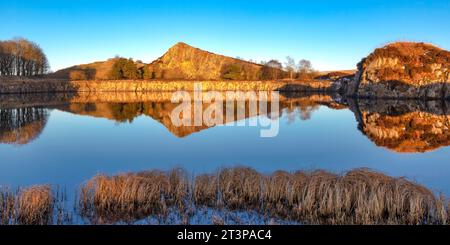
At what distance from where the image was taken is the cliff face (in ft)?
472

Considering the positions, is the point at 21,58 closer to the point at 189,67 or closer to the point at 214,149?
the point at 189,67

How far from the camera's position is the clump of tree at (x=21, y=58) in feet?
334

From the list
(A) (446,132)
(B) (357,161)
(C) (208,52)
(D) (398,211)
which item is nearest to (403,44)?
(A) (446,132)

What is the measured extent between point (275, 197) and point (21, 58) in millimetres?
111846

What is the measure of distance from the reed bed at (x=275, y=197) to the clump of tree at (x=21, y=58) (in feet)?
348

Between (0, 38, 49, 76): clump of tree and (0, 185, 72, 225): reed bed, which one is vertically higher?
(0, 38, 49, 76): clump of tree

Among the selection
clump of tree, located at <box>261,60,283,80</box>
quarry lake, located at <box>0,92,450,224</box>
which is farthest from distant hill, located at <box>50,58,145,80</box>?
quarry lake, located at <box>0,92,450,224</box>

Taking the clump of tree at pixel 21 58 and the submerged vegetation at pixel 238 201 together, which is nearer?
the submerged vegetation at pixel 238 201

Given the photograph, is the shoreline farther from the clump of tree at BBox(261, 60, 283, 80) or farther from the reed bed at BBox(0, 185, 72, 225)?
the reed bed at BBox(0, 185, 72, 225)

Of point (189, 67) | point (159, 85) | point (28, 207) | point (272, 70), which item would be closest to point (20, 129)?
point (28, 207)

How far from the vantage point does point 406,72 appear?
60875 millimetres

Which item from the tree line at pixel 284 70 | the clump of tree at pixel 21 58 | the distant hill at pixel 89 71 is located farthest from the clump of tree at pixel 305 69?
the clump of tree at pixel 21 58

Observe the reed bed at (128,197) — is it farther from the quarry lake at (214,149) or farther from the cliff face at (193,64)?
the cliff face at (193,64)

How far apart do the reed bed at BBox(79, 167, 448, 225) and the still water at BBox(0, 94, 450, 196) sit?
2.05 metres
